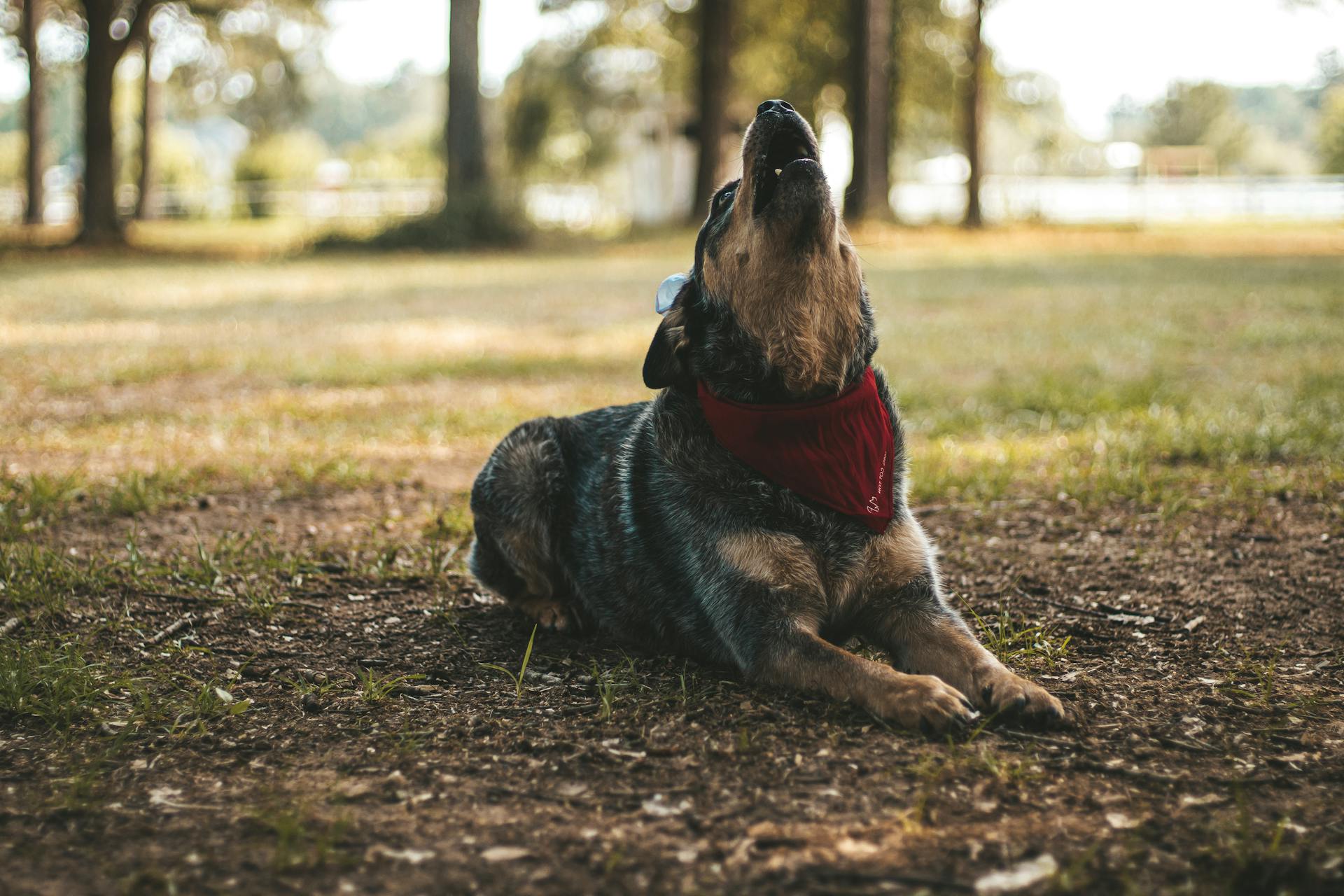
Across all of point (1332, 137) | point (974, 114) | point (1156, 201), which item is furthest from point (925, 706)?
point (1332, 137)

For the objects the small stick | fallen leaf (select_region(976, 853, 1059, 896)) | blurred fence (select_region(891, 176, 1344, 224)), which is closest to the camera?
fallen leaf (select_region(976, 853, 1059, 896))

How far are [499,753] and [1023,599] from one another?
2415mm

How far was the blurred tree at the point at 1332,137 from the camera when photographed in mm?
64750

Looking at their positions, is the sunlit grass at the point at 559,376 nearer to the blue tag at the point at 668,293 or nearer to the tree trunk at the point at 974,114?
the blue tag at the point at 668,293

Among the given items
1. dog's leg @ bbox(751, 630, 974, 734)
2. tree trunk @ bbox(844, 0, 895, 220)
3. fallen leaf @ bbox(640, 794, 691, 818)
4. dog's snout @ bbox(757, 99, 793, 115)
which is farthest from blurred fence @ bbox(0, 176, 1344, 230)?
fallen leaf @ bbox(640, 794, 691, 818)

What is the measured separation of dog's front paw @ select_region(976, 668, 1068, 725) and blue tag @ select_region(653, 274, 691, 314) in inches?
65.2

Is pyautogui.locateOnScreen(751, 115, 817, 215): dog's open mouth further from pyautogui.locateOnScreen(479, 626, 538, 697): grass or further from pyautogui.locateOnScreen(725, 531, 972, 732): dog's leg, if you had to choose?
pyautogui.locateOnScreen(479, 626, 538, 697): grass

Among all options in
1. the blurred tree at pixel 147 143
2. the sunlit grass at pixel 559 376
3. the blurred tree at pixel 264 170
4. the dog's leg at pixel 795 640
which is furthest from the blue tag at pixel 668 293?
the blurred tree at pixel 264 170

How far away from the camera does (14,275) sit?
21.5 metres

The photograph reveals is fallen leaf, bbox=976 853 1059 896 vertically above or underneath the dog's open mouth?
underneath

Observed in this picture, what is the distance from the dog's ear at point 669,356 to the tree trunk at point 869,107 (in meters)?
24.5

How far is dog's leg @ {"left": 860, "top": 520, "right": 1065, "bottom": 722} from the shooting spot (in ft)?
11.7

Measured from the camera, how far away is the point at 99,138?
28062 millimetres

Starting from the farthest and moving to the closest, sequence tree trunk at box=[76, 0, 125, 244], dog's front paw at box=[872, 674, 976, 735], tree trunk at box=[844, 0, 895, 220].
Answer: tree trunk at box=[844, 0, 895, 220] < tree trunk at box=[76, 0, 125, 244] < dog's front paw at box=[872, 674, 976, 735]
